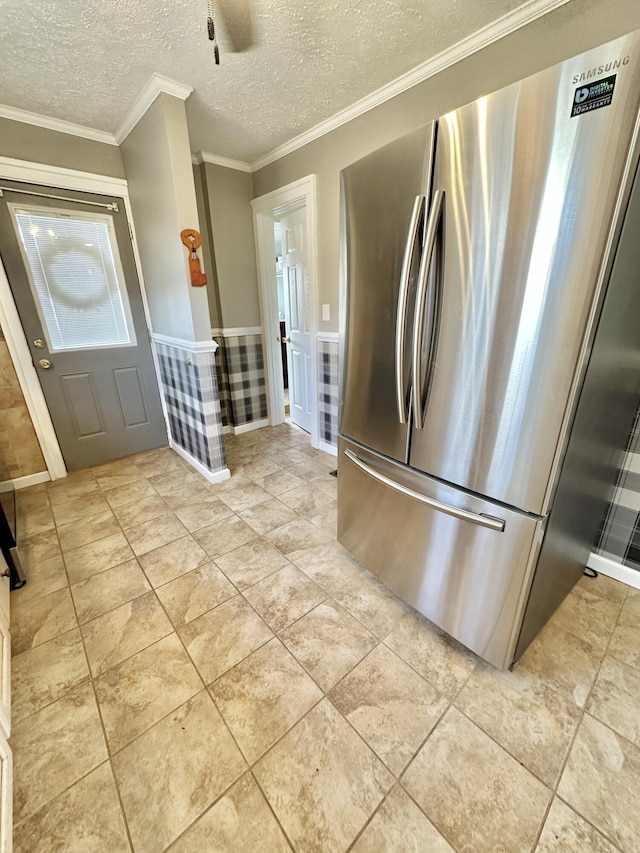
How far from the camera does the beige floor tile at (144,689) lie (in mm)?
1121

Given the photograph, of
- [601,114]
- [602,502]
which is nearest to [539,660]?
[602,502]

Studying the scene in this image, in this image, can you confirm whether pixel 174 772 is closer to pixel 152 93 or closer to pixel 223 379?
pixel 223 379

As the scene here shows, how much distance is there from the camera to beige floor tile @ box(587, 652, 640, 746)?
3.58 ft

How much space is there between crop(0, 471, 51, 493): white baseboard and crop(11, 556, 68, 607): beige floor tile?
102cm

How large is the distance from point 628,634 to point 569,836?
826mm

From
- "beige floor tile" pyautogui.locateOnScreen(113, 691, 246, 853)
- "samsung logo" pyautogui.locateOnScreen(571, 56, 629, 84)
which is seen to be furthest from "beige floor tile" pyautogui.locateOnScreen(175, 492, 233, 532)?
"samsung logo" pyautogui.locateOnScreen(571, 56, 629, 84)

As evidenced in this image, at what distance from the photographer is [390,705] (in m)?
1.16

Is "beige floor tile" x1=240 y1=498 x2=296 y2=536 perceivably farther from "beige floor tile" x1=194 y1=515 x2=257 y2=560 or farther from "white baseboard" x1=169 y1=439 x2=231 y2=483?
"white baseboard" x1=169 y1=439 x2=231 y2=483

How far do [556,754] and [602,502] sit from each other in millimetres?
955

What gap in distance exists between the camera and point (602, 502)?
1491 millimetres

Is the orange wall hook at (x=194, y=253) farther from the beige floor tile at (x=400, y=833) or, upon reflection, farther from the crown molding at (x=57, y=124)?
the beige floor tile at (x=400, y=833)

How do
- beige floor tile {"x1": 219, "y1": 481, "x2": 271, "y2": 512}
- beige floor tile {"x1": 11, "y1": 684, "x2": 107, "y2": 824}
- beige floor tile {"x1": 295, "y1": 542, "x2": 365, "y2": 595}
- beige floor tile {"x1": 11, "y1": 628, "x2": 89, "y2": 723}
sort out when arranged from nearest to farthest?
beige floor tile {"x1": 11, "y1": 684, "x2": 107, "y2": 824} < beige floor tile {"x1": 11, "y1": 628, "x2": 89, "y2": 723} < beige floor tile {"x1": 295, "y1": 542, "x2": 365, "y2": 595} < beige floor tile {"x1": 219, "y1": 481, "x2": 271, "y2": 512}

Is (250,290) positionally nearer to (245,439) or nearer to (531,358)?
(245,439)

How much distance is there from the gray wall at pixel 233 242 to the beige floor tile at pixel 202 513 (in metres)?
1.73
